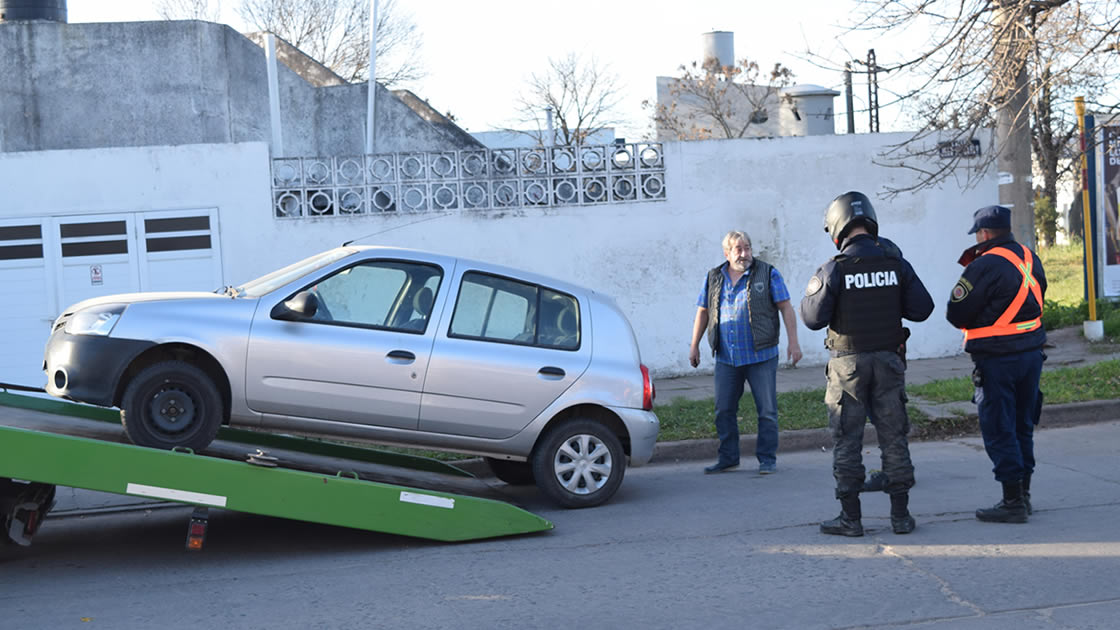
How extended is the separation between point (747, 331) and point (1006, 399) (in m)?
2.28

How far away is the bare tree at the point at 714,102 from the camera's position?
3797cm

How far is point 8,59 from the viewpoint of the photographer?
58.2 ft

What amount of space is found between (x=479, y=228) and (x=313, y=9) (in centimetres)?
3766

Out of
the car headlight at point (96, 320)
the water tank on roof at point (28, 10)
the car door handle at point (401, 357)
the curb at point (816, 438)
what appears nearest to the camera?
the car headlight at point (96, 320)

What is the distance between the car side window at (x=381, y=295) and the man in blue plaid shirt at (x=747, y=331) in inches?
88.8

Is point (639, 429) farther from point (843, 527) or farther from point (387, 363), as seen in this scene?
point (387, 363)

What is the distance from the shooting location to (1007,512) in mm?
6586

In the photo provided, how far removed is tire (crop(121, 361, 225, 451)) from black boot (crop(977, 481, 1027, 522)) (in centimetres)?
465

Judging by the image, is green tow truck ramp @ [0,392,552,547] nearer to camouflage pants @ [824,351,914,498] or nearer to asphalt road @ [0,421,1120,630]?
asphalt road @ [0,421,1120,630]

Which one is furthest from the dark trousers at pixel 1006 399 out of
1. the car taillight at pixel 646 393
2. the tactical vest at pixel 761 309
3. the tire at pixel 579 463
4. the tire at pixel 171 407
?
the tire at pixel 171 407

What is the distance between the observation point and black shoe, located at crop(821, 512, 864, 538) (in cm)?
633

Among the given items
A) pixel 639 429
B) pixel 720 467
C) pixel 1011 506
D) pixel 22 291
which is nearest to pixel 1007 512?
pixel 1011 506

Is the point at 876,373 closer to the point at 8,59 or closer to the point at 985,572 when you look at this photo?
the point at 985,572

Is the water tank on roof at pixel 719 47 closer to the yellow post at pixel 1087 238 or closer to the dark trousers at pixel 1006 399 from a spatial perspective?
the yellow post at pixel 1087 238
